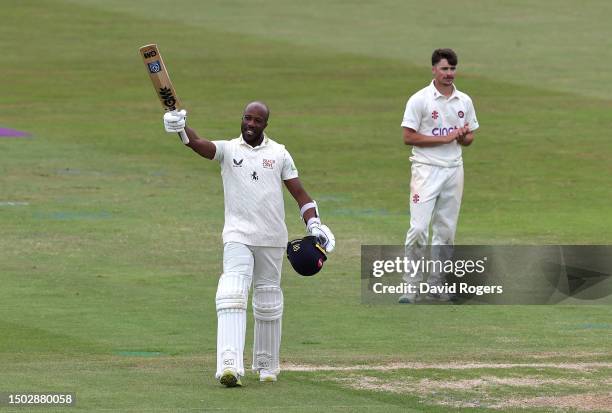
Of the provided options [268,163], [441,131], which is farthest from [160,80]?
[441,131]

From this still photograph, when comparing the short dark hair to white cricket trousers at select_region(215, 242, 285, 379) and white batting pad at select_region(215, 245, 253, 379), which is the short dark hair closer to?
white cricket trousers at select_region(215, 242, 285, 379)

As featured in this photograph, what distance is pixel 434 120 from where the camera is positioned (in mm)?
15211

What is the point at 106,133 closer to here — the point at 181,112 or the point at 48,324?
the point at 48,324

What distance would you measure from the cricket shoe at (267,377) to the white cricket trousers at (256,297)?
0.03 meters

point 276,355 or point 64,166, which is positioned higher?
point 64,166

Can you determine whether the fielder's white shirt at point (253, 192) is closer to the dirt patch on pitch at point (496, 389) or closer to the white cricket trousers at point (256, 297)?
the white cricket trousers at point (256, 297)

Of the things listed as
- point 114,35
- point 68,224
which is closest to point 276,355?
point 68,224

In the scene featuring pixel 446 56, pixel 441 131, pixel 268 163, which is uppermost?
pixel 446 56

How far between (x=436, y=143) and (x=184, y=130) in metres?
4.01

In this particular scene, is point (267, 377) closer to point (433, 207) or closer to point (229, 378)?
point (229, 378)

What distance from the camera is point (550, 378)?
38.7ft

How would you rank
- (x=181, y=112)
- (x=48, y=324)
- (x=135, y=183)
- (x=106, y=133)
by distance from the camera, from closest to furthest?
(x=181, y=112) < (x=48, y=324) < (x=135, y=183) < (x=106, y=133)

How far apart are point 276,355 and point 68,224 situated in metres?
9.11

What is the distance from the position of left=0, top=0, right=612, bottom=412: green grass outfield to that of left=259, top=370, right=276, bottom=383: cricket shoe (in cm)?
10
